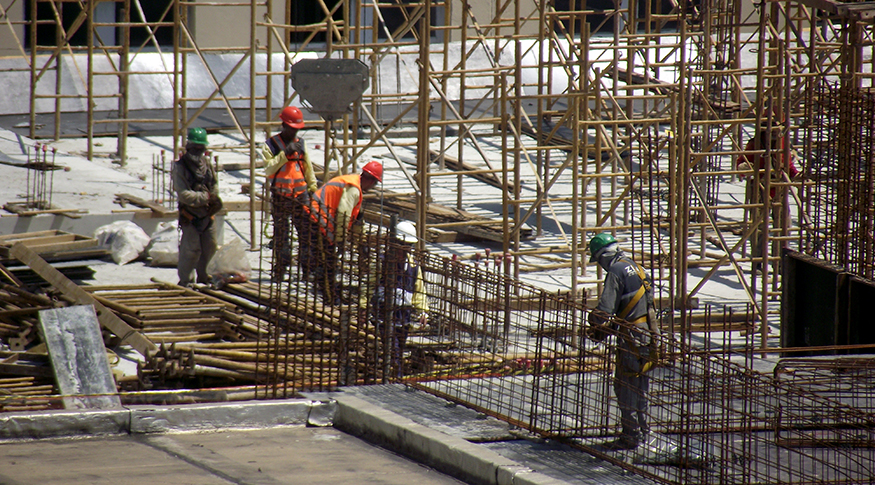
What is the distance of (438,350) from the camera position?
9664 mm

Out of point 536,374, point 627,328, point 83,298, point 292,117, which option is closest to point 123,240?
point 292,117

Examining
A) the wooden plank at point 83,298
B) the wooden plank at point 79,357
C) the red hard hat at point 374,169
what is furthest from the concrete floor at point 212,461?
the red hard hat at point 374,169

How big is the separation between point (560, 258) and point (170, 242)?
5.04 m

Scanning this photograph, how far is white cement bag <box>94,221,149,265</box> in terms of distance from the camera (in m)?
13.8

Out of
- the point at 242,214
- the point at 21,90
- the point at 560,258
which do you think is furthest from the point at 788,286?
the point at 21,90

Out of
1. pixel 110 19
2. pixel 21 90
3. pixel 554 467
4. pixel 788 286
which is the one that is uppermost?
pixel 110 19

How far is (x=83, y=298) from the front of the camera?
10.7 metres

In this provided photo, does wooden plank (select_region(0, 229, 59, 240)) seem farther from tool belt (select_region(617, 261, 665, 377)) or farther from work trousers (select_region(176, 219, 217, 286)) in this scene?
tool belt (select_region(617, 261, 665, 377))

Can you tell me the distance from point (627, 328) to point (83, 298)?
5.32 m

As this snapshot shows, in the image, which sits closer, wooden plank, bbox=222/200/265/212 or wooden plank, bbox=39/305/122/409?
wooden plank, bbox=39/305/122/409

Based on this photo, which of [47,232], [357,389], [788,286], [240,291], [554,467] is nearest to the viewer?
[554,467]

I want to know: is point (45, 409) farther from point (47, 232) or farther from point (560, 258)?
point (560, 258)

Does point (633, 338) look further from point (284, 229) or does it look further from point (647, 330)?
point (284, 229)

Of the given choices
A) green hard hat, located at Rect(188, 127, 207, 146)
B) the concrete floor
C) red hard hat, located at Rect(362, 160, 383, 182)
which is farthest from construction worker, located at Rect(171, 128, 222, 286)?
the concrete floor
